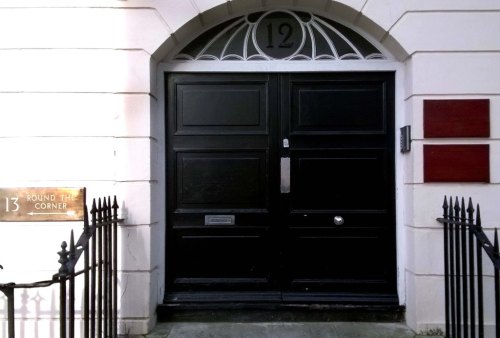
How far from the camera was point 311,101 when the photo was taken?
16.0 ft

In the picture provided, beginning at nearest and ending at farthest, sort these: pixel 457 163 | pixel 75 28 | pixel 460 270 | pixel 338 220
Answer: pixel 460 270, pixel 457 163, pixel 75 28, pixel 338 220

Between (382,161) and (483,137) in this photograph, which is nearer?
(483,137)

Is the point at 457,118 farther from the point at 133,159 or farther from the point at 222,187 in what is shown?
the point at 133,159

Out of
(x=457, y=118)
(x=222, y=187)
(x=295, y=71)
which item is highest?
(x=295, y=71)

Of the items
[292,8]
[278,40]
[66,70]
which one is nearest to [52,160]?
[66,70]

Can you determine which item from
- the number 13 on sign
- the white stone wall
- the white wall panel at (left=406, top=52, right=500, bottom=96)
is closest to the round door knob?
the white stone wall

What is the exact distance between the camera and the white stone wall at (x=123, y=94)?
444 cm

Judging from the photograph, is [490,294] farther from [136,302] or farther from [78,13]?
[78,13]

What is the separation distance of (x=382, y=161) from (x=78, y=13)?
3452mm

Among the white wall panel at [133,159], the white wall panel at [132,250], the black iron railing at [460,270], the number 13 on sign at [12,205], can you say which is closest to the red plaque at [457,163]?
the black iron railing at [460,270]

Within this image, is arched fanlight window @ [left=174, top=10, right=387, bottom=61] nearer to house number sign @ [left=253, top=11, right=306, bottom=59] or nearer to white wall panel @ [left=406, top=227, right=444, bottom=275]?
house number sign @ [left=253, top=11, right=306, bottom=59]

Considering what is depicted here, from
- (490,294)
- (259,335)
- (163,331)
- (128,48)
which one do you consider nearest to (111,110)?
(128,48)

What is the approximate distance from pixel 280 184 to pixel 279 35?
1596mm

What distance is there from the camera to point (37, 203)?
4.46 m
